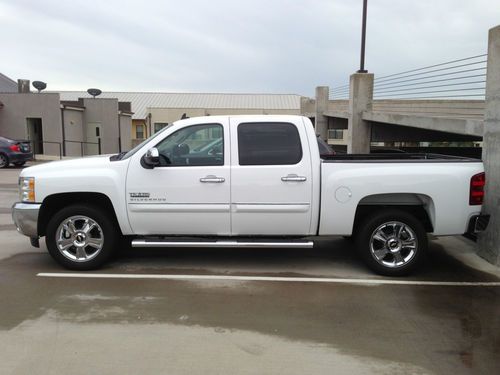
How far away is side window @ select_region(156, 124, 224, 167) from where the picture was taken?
5.88 metres

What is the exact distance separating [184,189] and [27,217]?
75.7 inches

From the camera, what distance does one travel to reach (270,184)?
5.78m

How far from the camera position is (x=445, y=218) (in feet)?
19.0

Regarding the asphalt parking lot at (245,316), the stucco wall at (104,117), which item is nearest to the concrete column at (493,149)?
the asphalt parking lot at (245,316)

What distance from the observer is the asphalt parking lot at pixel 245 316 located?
3.80 meters

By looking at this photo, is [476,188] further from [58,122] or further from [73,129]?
[73,129]

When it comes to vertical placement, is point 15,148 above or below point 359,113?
below

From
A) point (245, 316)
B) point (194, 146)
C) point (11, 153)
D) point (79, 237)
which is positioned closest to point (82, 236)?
point (79, 237)

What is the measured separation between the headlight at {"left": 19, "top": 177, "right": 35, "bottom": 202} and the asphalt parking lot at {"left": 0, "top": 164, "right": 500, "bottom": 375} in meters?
0.92

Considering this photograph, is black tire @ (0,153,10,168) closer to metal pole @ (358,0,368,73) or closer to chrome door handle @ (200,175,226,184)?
metal pole @ (358,0,368,73)

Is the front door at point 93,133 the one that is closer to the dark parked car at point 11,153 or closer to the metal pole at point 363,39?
the dark parked car at point 11,153

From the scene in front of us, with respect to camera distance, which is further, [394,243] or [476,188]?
[394,243]

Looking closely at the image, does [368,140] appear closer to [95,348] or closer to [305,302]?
[305,302]

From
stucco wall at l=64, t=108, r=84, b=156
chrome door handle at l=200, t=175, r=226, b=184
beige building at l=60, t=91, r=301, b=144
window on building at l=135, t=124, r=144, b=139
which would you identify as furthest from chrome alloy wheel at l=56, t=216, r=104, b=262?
window on building at l=135, t=124, r=144, b=139
